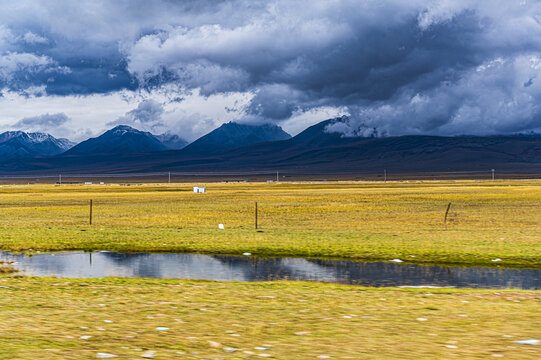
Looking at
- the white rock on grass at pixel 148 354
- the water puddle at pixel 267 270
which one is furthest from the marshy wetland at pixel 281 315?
the water puddle at pixel 267 270

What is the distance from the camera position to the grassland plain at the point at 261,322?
8.63 metres

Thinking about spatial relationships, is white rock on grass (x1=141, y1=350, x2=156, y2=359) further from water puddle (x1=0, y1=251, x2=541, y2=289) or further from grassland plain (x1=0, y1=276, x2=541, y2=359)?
water puddle (x1=0, y1=251, x2=541, y2=289)

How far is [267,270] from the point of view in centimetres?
2200

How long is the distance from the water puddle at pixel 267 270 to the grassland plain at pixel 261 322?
3.58m

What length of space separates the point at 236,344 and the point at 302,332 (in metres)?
1.46

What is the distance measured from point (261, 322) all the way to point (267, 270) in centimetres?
1103

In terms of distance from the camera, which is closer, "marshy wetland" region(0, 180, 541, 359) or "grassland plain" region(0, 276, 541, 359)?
"grassland plain" region(0, 276, 541, 359)

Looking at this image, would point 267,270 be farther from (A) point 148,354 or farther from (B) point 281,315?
(A) point 148,354

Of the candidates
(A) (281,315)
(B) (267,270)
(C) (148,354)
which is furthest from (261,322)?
(B) (267,270)

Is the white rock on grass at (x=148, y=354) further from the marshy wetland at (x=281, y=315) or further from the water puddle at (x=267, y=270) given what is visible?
the water puddle at (x=267, y=270)

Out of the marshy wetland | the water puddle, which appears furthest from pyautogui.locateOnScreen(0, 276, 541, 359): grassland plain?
the water puddle

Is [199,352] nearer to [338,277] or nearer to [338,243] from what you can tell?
[338,277]

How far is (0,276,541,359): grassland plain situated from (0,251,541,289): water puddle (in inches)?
141

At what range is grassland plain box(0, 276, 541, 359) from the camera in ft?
28.3
